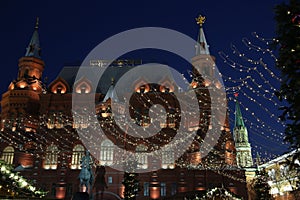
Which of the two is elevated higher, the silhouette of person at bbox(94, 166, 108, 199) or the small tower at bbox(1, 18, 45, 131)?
the small tower at bbox(1, 18, 45, 131)

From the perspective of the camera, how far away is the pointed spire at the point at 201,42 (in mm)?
44000

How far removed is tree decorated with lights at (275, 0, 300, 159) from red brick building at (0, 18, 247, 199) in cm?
2512

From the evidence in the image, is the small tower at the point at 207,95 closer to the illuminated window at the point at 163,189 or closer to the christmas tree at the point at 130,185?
the illuminated window at the point at 163,189

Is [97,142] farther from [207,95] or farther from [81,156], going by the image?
[207,95]

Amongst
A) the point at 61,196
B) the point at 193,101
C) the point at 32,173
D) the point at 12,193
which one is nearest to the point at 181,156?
the point at 193,101

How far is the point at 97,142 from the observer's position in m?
38.0

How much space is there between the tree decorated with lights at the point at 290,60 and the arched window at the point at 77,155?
33903mm

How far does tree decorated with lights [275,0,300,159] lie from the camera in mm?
6254

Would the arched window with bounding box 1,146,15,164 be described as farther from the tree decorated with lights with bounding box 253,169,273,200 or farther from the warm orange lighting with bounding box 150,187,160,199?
the tree decorated with lights with bounding box 253,169,273,200

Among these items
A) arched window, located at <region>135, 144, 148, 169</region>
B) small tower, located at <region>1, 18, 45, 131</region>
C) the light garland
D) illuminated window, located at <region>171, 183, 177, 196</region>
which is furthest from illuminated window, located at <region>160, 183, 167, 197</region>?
the light garland

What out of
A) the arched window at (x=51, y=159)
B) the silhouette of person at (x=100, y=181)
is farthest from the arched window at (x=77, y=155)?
the silhouette of person at (x=100, y=181)

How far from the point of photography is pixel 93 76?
153 feet

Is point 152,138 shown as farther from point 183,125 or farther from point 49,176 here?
point 49,176

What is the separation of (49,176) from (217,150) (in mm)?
20141
